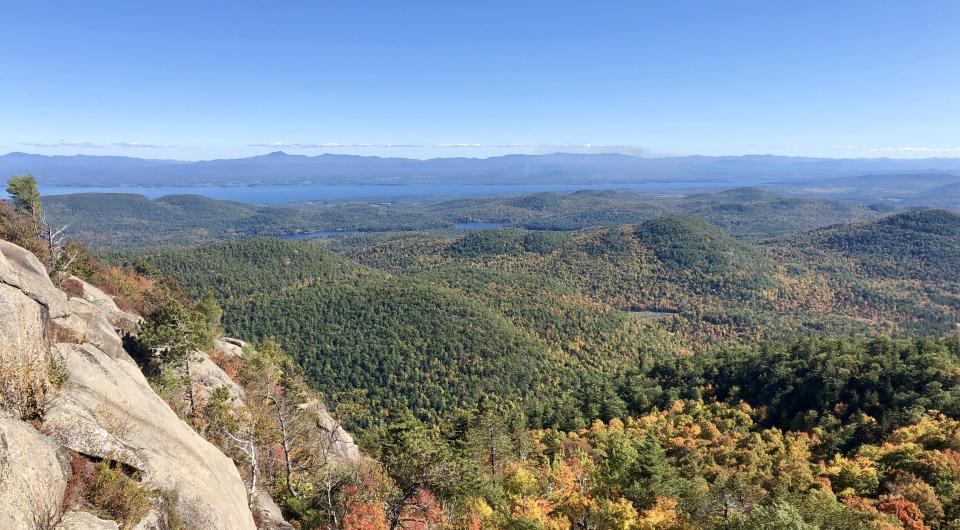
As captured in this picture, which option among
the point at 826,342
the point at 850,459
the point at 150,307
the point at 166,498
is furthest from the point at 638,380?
the point at 166,498

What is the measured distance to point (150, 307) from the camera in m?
50.8

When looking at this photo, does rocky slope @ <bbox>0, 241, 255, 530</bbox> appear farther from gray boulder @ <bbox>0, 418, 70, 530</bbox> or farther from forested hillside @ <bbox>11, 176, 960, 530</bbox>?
forested hillside @ <bbox>11, 176, 960, 530</bbox>

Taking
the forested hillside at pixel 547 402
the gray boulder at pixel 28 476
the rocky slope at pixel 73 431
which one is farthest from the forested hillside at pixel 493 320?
the gray boulder at pixel 28 476

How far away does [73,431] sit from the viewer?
11.9m

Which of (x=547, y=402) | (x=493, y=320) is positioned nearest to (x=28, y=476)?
(x=547, y=402)

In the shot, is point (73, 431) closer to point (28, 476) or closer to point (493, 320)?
point (28, 476)

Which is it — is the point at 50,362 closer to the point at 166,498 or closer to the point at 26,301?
the point at 26,301

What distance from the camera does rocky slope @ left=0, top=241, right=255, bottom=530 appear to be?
10023 mm

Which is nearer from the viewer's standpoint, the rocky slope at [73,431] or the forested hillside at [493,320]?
the rocky slope at [73,431]

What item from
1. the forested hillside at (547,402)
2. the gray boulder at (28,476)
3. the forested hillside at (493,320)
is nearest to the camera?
the gray boulder at (28,476)

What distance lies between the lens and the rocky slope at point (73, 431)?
32.9 feet

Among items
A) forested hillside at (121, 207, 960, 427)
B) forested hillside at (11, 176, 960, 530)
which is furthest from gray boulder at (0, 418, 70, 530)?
forested hillside at (121, 207, 960, 427)

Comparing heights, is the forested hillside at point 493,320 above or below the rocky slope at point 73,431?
below

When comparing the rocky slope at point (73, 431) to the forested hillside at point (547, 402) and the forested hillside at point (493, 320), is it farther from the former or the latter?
the forested hillside at point (493, 320)
